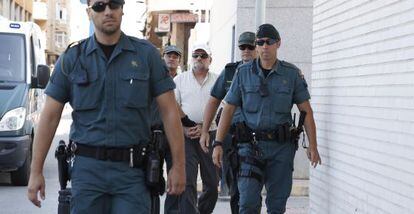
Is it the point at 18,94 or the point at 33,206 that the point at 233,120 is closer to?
the point at 33,206

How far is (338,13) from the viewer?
641 centimetres

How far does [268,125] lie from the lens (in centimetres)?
605

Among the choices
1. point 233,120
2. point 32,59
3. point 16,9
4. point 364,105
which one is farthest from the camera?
point 16,9

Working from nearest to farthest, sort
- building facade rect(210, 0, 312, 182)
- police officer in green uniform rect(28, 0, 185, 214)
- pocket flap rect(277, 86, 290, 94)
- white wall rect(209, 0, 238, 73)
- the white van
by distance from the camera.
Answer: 1. police officer in green uniform rect(28, 0, 185, 214)
2. pocket flap rect(277, 86, 290, 94)
3. the white van
4. building facade rect(210, 0, 312, 182)
5. white wall rect(209, 0, 238, 73)

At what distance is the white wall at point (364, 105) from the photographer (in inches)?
189

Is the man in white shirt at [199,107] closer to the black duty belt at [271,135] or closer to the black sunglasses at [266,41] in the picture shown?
the black duty belt at [271,135]

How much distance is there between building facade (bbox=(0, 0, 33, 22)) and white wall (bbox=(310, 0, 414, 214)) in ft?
104

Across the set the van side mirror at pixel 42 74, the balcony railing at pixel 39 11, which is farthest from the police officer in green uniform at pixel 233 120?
the balcony railing at pixel 39 11

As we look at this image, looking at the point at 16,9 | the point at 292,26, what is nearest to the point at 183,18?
the point at 292,26

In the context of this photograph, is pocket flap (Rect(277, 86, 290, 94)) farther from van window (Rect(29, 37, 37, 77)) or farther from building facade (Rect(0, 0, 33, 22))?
building facade (Rect(0, 0, 33, 22))

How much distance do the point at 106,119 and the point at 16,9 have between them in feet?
151

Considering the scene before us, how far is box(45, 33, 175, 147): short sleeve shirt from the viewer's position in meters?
4.30

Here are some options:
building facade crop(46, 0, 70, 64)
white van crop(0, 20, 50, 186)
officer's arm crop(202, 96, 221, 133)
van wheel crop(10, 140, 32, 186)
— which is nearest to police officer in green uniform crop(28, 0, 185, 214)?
officer's arm crop(202, 96, 221, 133)

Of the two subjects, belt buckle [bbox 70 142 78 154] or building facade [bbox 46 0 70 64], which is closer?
belt buckle [bbox 70 142 78 154]
